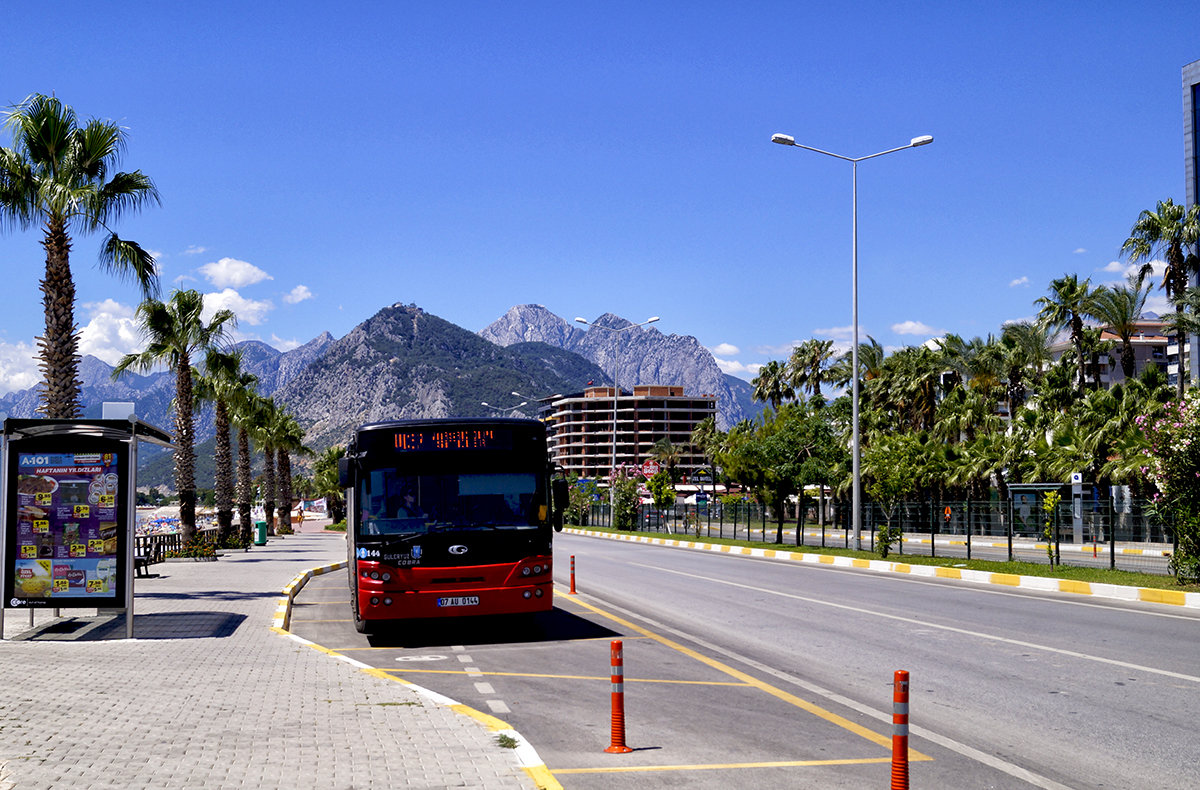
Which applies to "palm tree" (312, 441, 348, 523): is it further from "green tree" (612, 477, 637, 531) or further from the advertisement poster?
the advertisement poster

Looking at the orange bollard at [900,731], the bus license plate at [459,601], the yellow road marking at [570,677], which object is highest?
the orange bollard at [900,731]

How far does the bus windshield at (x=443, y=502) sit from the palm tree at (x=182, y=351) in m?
22.1

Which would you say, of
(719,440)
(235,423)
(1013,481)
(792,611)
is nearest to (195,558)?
(235,423)

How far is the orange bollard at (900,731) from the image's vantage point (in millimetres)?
5239

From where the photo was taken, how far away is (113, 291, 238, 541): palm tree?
33094mm

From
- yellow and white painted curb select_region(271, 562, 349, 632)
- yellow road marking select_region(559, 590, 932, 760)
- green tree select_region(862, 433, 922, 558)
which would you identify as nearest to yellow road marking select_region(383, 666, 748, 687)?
yellow road marking select_region(559, 590, 932, 760)

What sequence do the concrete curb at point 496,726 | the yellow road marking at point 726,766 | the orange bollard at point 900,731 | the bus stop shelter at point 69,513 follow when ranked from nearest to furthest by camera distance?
1. the orange bollard at point 900,731
2. the concrete curb at point 496,726
3. the yellow road marking at point 726,766
4. the bus stop shelter at point 69,513

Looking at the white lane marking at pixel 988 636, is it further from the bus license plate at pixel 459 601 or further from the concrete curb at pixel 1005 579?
the bus license plate at pixel 459 601

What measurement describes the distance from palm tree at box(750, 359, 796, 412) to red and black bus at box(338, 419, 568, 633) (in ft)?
238

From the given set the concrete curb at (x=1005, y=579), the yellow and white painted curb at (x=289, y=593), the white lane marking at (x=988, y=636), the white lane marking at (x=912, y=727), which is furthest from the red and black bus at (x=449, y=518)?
the concrete curb at (x=1005, y=579)

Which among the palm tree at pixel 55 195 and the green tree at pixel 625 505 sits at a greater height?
the palm tree at pixel 55 195

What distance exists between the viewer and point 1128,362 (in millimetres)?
47781

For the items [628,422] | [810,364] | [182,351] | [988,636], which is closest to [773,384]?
[810,364]

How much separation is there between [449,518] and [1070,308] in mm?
45946
